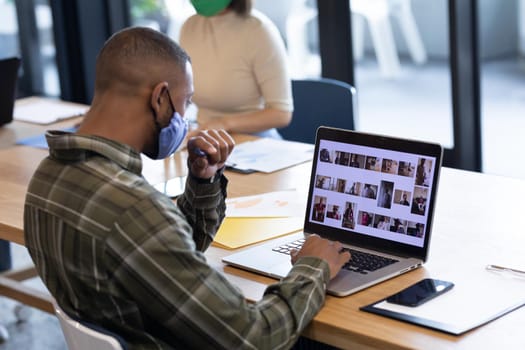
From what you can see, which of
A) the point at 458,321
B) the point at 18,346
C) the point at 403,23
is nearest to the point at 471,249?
the point at 458,321

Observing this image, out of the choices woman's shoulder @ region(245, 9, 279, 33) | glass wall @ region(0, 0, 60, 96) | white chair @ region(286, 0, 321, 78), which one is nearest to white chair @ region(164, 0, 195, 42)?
white chair @ region(286, 0, 321, 78)

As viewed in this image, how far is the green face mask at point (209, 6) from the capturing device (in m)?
2.89

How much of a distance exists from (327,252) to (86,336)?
0.50m

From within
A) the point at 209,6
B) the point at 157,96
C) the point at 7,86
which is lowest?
the point at 7,86

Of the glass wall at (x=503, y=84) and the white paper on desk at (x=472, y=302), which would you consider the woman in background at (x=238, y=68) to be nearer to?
the glass wall at (x=503, y=84)

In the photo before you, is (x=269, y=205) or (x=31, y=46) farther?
(x=31, y=46)

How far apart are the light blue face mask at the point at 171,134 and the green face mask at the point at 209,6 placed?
126 cm

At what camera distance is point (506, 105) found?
3.75 m

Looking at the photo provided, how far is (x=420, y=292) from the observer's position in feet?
5.44

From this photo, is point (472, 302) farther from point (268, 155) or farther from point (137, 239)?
point (268, 155)

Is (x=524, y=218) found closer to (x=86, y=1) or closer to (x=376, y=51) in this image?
(x=376, y=51)

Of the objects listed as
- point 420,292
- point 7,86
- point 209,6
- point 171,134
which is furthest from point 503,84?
point 171,134

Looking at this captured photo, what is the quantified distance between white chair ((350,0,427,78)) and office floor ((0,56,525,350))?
0.05 metres

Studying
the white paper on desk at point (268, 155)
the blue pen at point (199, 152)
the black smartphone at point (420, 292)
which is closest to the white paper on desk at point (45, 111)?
the white paper on desk at point (268, 155)
